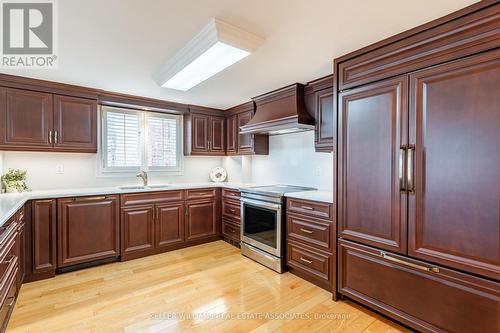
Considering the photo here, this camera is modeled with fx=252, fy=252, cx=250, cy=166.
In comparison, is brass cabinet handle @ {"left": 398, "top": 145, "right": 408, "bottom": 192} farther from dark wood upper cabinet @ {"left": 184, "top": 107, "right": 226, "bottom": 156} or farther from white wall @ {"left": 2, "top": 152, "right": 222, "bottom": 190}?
white wall @ {"left": 2, "top": 152, "right": 222, "bottom": 190}

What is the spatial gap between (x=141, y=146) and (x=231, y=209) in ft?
5.58

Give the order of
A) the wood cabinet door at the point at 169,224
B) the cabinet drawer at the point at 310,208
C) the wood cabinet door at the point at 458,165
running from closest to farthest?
the wood cabinet door at the point at 458,165
the cabinet drawer at the point at 310,208
the wood cabinet door at the point at 169,224

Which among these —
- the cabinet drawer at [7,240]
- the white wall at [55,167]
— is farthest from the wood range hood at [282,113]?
the cabinet drawer at [7,240]

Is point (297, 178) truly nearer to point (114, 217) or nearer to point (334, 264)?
point (334, 264)

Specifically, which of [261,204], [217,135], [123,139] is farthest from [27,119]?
[261,204]

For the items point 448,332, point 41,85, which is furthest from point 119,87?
point 448,332

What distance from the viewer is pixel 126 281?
8.73 feet

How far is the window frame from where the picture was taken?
3.55m

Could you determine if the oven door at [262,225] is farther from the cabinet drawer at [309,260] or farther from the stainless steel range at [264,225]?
the cabinet drawer at [309,260]

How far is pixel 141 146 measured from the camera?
389 centimetres

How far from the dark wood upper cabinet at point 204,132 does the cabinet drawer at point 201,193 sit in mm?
679

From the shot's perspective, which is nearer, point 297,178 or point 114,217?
point 114,217

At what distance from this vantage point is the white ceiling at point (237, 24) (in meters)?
1.55

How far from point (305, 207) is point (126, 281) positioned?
2.04m
